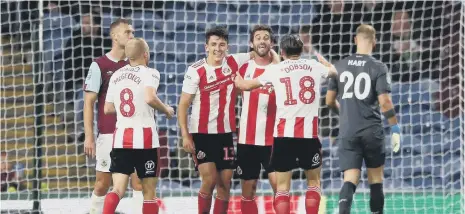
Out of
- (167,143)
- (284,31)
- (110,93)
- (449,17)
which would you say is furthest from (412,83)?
(110,93)

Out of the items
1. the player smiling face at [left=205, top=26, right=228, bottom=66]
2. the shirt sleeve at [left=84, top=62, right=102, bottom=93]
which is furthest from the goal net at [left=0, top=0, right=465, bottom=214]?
the player smiling face at [left=205, top=26, right=228, bottom=66]

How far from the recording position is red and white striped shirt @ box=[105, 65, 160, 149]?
734 cm

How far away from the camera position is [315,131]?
24.9 feet

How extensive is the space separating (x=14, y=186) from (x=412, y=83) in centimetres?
436

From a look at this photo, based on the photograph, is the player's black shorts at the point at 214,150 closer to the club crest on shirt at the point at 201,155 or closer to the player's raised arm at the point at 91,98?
the club crest on shirt at the point at 201,155

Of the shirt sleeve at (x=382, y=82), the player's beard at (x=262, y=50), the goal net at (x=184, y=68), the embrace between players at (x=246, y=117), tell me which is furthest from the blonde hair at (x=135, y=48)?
the goal net at (x=184, y=68)

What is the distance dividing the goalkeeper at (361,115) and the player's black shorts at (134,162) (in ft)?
4.39

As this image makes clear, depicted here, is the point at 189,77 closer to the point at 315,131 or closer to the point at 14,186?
the point at 315,131

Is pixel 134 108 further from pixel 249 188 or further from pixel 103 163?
pixel 249 188

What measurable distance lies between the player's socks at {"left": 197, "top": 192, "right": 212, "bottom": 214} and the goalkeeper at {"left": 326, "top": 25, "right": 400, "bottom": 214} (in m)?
1.05

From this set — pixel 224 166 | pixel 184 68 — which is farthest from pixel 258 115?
pixel 184 68

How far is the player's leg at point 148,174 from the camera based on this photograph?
7.38 meters

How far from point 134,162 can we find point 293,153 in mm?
1108

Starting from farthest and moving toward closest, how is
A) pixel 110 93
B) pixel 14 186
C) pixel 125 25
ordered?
pixel 14 186 < pixel 125 25 < pixel 110 93
